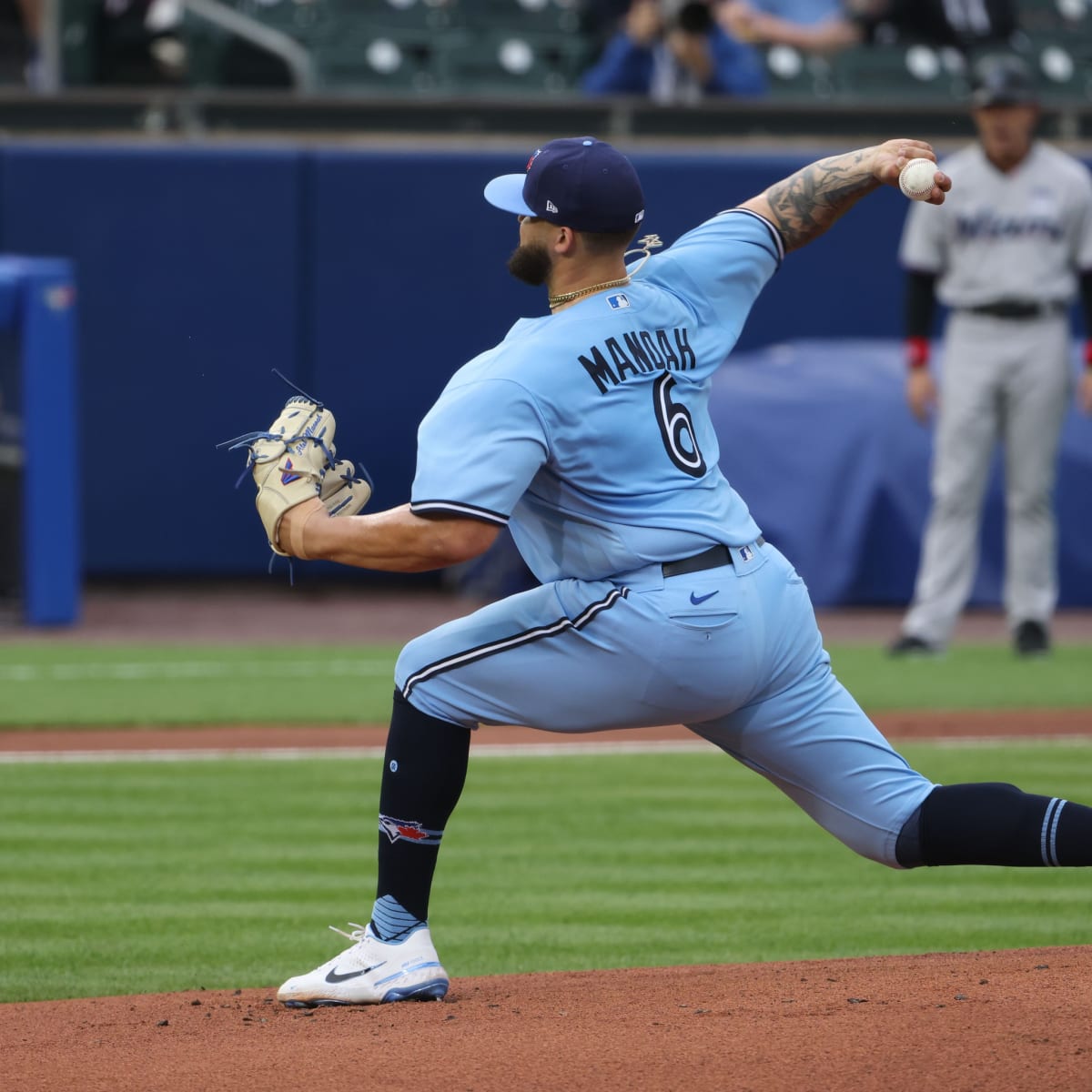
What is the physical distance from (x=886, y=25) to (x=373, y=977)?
474 inches

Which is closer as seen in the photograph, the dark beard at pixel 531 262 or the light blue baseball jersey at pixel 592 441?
the light blue baseball jersey at pixel 592 441

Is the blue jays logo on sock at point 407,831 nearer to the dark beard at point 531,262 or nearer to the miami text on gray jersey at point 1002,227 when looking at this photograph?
the dark beard at point 531,262

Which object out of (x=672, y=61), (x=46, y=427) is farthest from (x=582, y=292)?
(x=672, y=61)

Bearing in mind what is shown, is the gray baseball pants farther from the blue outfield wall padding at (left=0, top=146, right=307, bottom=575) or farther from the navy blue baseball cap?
the navy blue baseball cap

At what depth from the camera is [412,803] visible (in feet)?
12.3

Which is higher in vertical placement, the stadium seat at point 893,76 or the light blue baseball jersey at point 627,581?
the stadium seat at point 893,76

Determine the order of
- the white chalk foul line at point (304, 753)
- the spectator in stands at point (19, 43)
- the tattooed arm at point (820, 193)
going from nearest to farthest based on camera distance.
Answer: the tattooed arm at point (820, 193), the white chalk foul line at point (304, 753), the spectator in stands at point (19, 43)

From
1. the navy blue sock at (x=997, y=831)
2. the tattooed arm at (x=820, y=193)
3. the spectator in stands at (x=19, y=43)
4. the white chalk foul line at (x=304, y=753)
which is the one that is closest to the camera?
the navy blue sock at (x=997, y=831)

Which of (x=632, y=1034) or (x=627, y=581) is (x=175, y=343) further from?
(x=632, y=1034)

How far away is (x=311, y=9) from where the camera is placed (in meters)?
14.3

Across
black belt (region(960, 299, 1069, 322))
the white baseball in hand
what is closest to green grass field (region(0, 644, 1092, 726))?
black belt (region(960, 299, 1069, 322))

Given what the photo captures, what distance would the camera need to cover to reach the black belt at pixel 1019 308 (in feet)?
29.7

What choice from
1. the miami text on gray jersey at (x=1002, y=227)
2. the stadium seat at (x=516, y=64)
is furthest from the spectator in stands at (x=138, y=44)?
the miami text on gray jersey at (x=1002, y=227)

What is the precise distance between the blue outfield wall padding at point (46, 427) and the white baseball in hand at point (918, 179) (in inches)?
313
